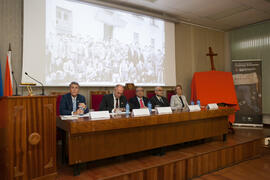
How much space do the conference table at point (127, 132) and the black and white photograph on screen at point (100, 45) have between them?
5.32 feet

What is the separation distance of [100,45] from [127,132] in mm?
2176

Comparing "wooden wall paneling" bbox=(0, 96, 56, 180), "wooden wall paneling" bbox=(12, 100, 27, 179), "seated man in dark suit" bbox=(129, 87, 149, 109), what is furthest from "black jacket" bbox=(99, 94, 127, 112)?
"wooden wall paneling" bbox=(12, 100, 27, 179)

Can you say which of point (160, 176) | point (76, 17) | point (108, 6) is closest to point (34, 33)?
point (76, 17)

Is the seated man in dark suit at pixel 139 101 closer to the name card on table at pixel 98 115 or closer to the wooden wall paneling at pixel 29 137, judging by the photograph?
the name card on table at pixel 98 115

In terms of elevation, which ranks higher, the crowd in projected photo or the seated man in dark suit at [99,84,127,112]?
the crowd in projected photo

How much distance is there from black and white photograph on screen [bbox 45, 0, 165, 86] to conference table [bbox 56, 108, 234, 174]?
5.32 feet

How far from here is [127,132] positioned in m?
2.14

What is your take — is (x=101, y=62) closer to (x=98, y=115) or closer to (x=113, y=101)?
(x=113, y=101)

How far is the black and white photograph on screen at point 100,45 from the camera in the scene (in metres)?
3.33

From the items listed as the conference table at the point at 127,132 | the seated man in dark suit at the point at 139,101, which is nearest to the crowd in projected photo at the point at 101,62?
the seated man in dark suit at the point at 139,101

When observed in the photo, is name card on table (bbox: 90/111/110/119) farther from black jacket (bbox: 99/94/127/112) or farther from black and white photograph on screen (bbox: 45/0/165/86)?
black and white photograph on screen (bbox: 45/0/165/86)

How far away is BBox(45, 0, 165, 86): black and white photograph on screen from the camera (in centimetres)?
333

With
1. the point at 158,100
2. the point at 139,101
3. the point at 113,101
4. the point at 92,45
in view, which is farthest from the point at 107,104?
the point at 92,45

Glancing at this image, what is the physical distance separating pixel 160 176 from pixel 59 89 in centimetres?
233
